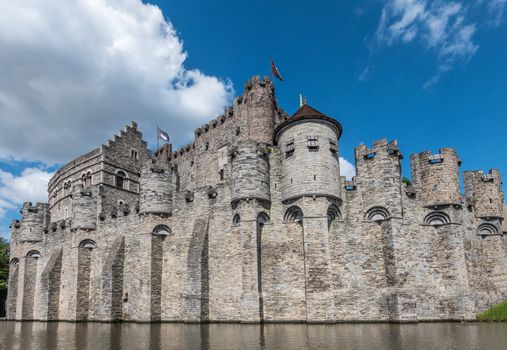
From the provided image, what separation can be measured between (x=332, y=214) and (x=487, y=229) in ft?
34.7

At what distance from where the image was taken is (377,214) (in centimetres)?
2594

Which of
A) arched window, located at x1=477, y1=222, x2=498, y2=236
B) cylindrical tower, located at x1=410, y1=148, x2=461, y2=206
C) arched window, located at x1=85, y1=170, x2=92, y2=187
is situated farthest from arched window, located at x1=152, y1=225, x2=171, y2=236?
arched window, located at x1=477, y1=222, x2=498, y2=236

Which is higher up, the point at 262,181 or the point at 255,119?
the point at 255,119

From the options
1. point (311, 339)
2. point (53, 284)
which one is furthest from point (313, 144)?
point (53, 284)

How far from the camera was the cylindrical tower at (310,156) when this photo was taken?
2575cm

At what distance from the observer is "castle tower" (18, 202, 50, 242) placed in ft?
135

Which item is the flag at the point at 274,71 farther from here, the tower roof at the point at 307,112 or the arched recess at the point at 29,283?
the arched recess at the point at 29,283

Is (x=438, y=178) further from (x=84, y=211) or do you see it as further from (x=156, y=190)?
(x=84, y=211)

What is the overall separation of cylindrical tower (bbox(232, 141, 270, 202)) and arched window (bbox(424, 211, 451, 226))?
9553 mm

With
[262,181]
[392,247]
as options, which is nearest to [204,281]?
[262,181]

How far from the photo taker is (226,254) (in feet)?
87.8

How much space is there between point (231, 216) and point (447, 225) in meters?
12.7

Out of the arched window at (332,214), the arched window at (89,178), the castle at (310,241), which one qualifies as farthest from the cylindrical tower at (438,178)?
the arched window at (89,178)

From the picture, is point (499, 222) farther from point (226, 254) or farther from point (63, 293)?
point (63, 293)
